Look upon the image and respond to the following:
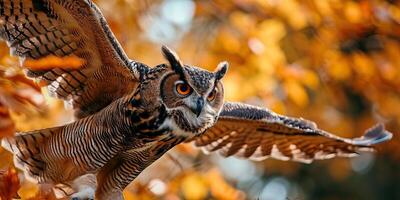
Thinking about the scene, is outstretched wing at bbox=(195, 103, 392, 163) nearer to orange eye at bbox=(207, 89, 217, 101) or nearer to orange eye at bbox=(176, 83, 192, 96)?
orange eye at bbox=(207, 89, 217, 101)

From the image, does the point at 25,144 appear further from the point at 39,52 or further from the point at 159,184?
the point at 159,184

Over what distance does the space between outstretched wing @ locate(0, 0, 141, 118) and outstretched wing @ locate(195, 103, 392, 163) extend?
2.67 feet

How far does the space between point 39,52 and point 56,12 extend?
26cm

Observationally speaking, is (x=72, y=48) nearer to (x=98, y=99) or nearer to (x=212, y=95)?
(x=98, y=99)

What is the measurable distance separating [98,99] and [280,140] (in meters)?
1.39

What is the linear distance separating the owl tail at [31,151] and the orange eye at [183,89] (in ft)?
2.34

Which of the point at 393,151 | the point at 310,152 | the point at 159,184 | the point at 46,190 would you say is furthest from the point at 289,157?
the point at 393,151

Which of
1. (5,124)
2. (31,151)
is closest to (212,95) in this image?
(31,151)

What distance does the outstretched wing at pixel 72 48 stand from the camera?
3965 millimetres

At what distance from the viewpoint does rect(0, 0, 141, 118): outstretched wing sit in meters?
3.96

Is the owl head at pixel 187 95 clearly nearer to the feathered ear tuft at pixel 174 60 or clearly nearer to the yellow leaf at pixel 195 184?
the feathered ear tuft at pixel 174 60

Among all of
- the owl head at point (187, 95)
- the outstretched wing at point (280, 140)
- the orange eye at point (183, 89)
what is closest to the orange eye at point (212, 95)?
the owl head at point (187, 95)

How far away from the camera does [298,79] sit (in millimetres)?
6895

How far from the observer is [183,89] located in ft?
13.2
